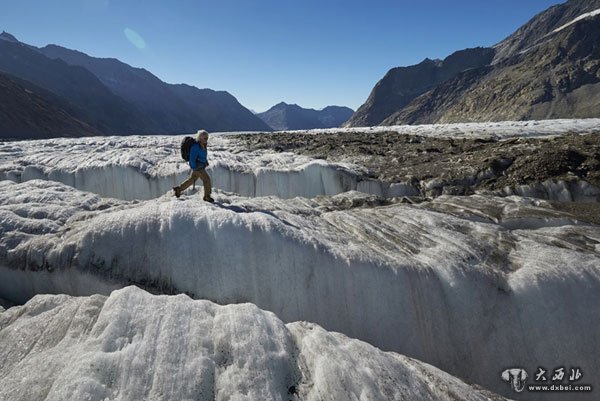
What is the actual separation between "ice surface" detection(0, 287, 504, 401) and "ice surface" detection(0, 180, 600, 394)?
167 cm

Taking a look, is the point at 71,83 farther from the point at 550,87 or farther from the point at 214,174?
the point at 550,87

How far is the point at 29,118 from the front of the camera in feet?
324

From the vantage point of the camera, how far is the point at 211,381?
13.5 ft

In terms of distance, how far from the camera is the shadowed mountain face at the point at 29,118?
304 feet

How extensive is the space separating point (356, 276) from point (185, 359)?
3.62m

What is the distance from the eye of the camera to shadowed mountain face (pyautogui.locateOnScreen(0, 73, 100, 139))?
3644 inches

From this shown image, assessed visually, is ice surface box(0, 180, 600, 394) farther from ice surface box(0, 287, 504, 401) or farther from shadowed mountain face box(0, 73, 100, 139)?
shadowed mountain face box(0, 73, 100, 139)

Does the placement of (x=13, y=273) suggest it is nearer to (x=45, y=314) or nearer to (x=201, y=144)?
(x=45, y=314)

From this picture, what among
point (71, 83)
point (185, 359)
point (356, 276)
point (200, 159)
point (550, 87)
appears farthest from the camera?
point (71, 83)

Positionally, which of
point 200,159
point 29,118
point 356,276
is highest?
point 29,118

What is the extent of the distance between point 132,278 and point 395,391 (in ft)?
16.8

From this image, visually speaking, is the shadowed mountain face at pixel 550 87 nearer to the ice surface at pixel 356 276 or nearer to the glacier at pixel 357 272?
the glacier at pixel 357 272

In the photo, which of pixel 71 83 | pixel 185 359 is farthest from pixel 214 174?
pixel 71 83

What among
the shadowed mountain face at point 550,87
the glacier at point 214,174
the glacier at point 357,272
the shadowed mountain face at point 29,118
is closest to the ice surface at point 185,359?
the glacier at point 357,272
